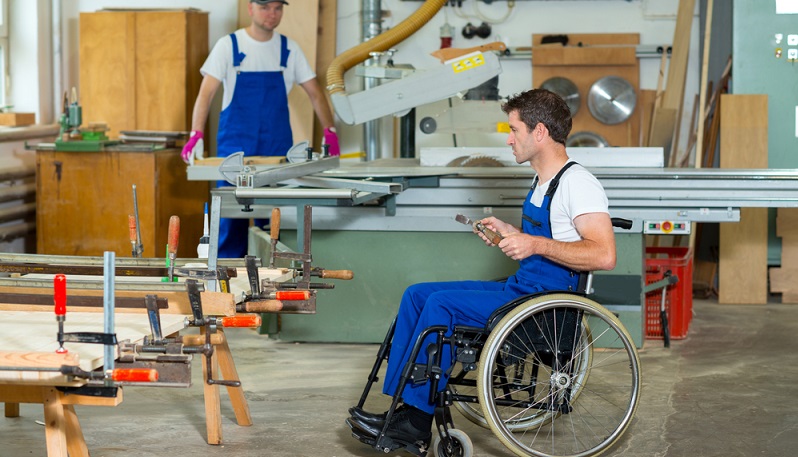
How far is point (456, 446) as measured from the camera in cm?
316

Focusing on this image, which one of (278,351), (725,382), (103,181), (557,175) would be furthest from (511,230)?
(103,181)

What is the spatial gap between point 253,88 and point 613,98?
221cm

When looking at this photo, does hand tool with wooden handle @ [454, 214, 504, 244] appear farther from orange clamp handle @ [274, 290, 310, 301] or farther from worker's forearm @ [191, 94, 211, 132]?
worker's forearm @ [191, 94, 211, 132]

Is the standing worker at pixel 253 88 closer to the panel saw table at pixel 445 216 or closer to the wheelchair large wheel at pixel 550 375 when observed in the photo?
the panel saw table at pixel 445 216

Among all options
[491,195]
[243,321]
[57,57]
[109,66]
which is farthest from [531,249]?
[57,57]

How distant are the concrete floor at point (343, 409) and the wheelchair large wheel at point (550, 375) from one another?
0.14m

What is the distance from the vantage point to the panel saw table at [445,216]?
14.4 feet

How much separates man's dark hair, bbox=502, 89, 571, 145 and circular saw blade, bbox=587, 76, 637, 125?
3348 mm

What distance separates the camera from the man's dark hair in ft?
10.6

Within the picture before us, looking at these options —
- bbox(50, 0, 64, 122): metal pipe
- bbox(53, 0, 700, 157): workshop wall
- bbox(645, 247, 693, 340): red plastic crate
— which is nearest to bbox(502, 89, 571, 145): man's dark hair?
bbox(645, 247, 693, 340): red plastic crate

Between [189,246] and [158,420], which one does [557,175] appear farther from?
[189,246]

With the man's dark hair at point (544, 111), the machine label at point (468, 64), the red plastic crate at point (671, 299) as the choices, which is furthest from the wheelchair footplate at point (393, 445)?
the red plastic crate at point (671, 299)

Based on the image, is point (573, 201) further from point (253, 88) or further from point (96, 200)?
point (96, 200)

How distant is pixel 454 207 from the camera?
15.1ft
